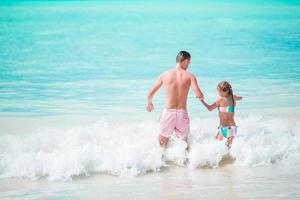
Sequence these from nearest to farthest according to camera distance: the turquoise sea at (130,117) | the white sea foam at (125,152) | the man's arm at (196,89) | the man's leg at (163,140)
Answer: the turquoise sea at (130,117) < the white sea foam at (125,152) < the man's arm at (196,89) < the man's leg at (163,140)

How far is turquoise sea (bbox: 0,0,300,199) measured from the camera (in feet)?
19.6

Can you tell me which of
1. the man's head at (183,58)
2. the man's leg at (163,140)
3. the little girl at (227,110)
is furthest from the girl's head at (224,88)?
the man's leg at (163,140)

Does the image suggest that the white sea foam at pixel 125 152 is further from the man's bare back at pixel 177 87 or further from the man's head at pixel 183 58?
the man's head at pixel 183 58

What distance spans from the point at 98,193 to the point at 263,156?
5.47ft

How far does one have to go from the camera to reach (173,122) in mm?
6320

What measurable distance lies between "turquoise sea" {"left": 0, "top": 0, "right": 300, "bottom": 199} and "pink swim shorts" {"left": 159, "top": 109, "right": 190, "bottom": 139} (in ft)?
0.44

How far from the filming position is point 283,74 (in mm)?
12758

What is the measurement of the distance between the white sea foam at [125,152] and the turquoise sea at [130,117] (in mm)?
11

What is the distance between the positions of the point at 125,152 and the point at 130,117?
2.48m

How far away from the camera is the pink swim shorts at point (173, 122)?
6320mm

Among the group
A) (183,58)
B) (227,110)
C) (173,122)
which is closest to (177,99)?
(173,122)

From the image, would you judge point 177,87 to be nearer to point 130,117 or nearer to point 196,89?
point 196,89

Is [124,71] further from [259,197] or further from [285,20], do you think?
[285,20]

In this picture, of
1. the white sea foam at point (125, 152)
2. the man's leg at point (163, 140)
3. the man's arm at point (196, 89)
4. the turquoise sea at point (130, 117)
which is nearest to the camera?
the turquoise sea at point (130, 117)
